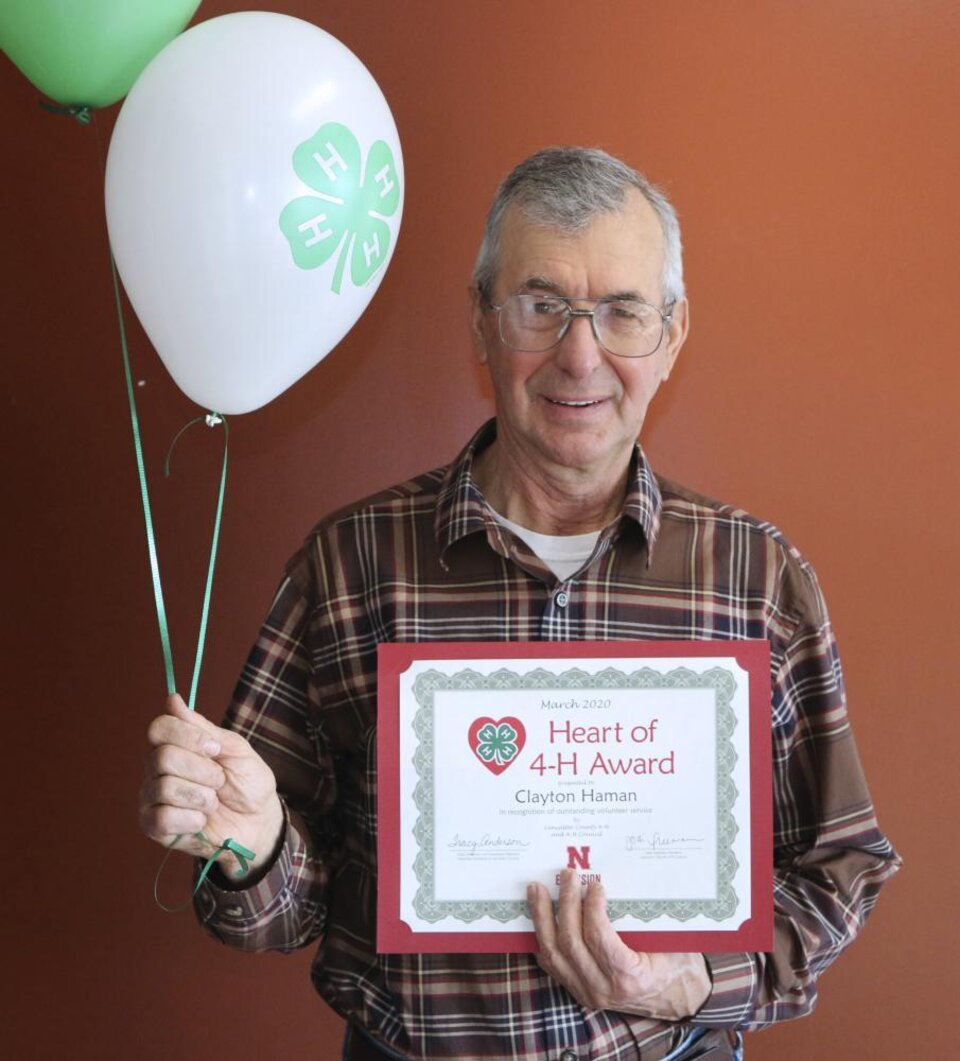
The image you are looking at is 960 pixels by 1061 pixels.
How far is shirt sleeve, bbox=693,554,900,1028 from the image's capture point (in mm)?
1352

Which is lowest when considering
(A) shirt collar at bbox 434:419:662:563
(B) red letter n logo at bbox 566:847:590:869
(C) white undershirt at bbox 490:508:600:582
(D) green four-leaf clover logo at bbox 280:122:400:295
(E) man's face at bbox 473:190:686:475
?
(B) red letter n logo at bbox 566:847:590:869

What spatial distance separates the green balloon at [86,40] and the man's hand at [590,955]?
97 cm

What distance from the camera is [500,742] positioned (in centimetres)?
124

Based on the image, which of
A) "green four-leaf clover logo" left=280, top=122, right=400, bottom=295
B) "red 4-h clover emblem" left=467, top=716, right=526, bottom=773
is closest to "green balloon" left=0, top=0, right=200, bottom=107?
"green four-leaf clover logo" left=280, top=122, right=400, bottom=295

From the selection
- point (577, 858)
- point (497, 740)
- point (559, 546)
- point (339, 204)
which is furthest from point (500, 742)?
point (339, 204)

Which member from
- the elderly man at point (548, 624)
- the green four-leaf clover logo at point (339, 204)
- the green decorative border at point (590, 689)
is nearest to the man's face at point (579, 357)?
the elderly man at point (548, 624)

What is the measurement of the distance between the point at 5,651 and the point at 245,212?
989mm

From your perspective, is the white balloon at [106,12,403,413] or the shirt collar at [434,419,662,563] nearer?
the white balloon at [106,12,403,413]

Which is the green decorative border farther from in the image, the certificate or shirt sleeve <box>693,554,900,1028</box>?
shirt sleeve <box>693,554,900,1028</box>

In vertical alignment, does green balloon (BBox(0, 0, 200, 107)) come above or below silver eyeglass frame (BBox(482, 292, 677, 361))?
above

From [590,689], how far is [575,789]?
0.33ft

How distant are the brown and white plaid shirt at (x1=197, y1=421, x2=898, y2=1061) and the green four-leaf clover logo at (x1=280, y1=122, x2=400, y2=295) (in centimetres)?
27

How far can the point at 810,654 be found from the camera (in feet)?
4.53
